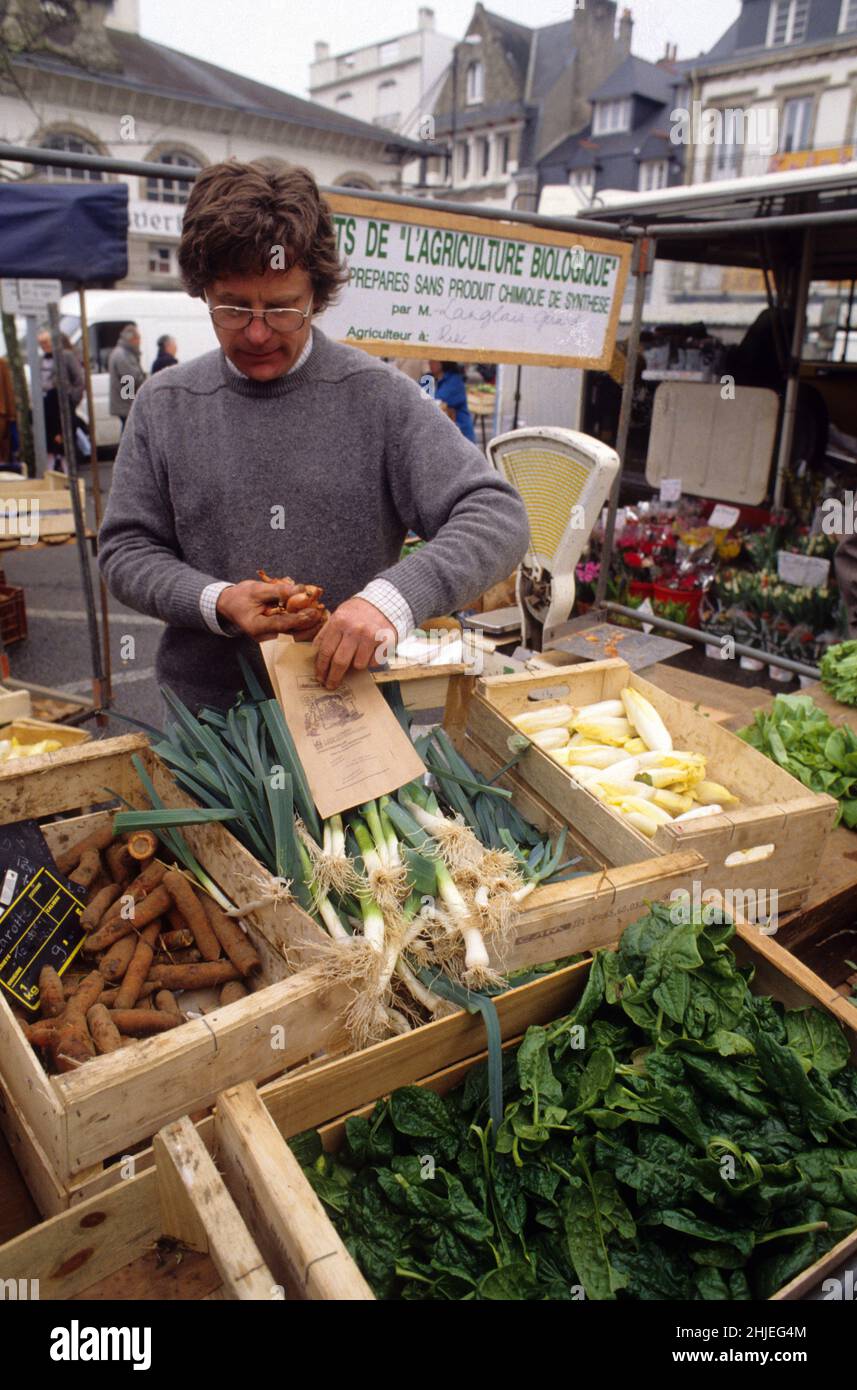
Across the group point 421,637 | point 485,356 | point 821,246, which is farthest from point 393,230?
point 821,246

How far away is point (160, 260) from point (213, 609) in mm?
33943

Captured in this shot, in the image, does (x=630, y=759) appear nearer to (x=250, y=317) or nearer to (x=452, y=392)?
(x=250, y=317)

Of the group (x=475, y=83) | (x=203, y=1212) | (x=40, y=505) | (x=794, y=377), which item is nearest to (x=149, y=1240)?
(x=203, y=1212)

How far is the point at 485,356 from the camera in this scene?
4.05m

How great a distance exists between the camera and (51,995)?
5.40ft

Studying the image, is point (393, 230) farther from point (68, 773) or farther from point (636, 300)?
point (68, 773)

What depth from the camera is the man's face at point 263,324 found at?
6.19ft

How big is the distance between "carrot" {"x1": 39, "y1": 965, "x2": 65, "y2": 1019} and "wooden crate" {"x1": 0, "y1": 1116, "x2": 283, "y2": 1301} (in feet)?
1.31

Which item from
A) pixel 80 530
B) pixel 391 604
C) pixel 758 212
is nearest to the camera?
pixel 391 604

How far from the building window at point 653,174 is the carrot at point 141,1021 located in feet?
138

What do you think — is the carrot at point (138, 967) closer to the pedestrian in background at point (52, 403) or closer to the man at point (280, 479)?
the man at point (280, 479)

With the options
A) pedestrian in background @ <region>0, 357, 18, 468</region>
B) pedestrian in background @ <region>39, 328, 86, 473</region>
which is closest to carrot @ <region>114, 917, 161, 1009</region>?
pedestrian in background @ <region>0, 357, 18, 468</region>

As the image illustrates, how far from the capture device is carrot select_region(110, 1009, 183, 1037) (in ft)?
5.21

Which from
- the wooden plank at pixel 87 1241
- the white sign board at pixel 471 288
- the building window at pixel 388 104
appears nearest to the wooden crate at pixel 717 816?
the wooden plank at pixel 87 1241
